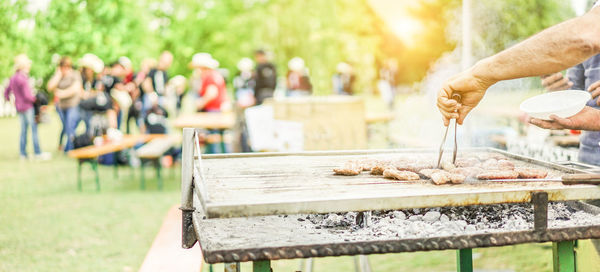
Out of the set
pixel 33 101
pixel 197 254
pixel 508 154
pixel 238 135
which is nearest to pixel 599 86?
pixel 508 154

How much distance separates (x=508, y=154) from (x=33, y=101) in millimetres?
10660

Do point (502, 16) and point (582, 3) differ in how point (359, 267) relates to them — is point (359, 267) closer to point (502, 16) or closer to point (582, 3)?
point (582, 3)

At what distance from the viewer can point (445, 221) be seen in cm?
253

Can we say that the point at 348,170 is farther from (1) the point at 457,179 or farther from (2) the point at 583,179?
(2) the point at 583,179

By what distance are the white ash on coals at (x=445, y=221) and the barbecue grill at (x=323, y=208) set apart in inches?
2.3

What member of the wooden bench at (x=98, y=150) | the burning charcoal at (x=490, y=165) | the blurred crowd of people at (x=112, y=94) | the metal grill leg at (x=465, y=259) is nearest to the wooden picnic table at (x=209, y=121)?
the blurred crowd of people at (x=112, y=94)

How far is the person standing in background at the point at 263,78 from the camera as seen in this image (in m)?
11.4

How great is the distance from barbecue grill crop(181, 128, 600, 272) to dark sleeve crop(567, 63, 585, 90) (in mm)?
845

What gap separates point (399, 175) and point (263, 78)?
8855 millimetres

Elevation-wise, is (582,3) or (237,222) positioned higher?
(582,3)

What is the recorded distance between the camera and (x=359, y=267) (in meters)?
4.73

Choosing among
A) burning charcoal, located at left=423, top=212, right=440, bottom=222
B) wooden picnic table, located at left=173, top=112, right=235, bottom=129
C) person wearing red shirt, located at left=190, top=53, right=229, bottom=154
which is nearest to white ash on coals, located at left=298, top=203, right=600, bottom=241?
burning charcoal, located at left=423, top=212, right=440, bottom=222

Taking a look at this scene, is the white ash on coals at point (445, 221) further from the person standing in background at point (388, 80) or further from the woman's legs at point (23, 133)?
the person standing in background at point (388, 80)

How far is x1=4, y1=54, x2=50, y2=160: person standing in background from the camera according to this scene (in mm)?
11469
